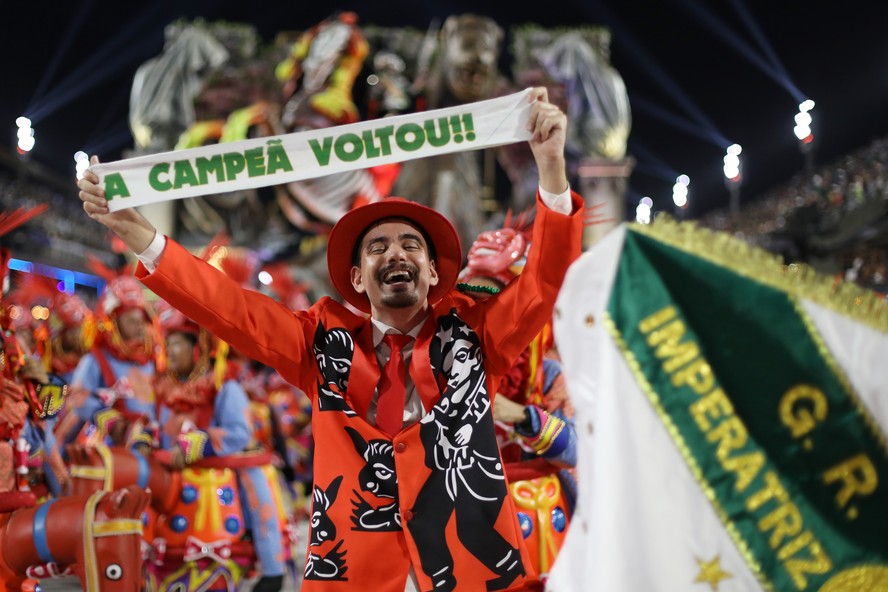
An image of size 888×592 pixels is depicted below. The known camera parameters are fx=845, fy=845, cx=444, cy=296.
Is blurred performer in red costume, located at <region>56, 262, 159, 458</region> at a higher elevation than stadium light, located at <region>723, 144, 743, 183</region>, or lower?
lower

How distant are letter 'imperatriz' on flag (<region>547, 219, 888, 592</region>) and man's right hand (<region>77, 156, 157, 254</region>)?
1.25 metres

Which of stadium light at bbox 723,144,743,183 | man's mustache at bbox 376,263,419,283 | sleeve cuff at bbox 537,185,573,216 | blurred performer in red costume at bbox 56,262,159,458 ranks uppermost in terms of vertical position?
stadium light at bbox 723,144,743,183

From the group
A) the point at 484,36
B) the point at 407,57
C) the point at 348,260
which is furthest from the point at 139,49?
the point at 348,260

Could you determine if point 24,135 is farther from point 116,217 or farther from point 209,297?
point 209,297

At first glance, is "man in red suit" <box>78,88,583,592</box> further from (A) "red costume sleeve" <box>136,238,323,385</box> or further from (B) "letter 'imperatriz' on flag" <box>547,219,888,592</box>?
(B) "letter 'imperatriz' on flag" <box>547,219,888,592</box>

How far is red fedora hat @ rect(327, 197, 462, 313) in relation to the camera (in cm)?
253

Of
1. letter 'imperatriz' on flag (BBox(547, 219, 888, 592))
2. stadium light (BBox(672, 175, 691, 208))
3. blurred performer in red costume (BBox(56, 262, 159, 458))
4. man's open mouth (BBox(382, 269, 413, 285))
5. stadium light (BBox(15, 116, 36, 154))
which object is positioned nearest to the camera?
letter 'imperatriz' on flag (BBox(547, 219, 888, 592))

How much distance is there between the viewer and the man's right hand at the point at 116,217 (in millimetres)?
2266

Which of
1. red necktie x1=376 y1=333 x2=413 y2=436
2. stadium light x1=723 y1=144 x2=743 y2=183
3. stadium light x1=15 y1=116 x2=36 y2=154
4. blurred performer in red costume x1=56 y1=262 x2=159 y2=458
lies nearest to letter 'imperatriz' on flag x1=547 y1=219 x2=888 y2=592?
red necktie x1=376 y1=333 x2=413 y2=436

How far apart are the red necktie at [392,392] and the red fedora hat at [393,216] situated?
33 cm

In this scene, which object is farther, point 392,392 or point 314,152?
point 314,152

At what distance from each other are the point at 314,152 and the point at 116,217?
630mm

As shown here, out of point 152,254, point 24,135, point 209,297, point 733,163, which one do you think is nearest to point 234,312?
point 209,297

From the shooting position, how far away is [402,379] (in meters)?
2.35
